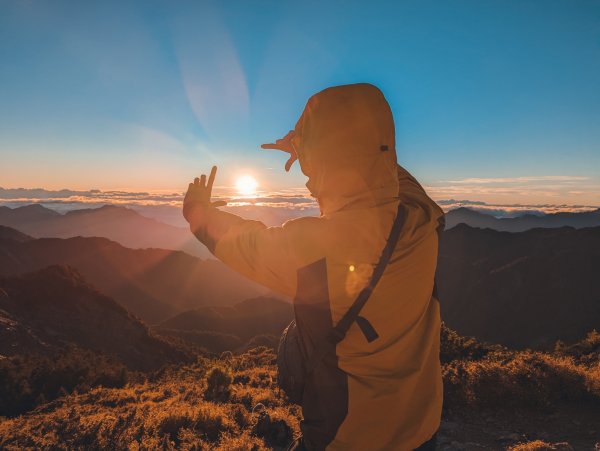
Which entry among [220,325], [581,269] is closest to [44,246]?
[220,325]

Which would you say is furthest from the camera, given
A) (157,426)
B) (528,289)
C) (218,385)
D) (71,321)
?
(528,289)

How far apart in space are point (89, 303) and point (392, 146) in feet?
135

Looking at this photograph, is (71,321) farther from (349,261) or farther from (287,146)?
(349,261)

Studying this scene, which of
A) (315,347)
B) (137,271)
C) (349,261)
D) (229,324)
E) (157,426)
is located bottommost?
(229,324)

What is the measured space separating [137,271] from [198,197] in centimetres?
11823

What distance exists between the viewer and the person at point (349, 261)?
1293 millimetres

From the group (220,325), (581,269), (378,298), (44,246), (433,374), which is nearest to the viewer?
(378,298)

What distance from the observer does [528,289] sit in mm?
71938

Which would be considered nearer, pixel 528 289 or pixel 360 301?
pixel 360 301

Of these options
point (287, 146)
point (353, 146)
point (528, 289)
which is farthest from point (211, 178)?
point (528, 289)

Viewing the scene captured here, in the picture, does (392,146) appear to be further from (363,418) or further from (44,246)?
(44,246)

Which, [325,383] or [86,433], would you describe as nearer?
[325,383]

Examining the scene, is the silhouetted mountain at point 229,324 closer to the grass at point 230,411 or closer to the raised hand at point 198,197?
the grass at point 230,411

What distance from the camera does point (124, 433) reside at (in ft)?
17.3
